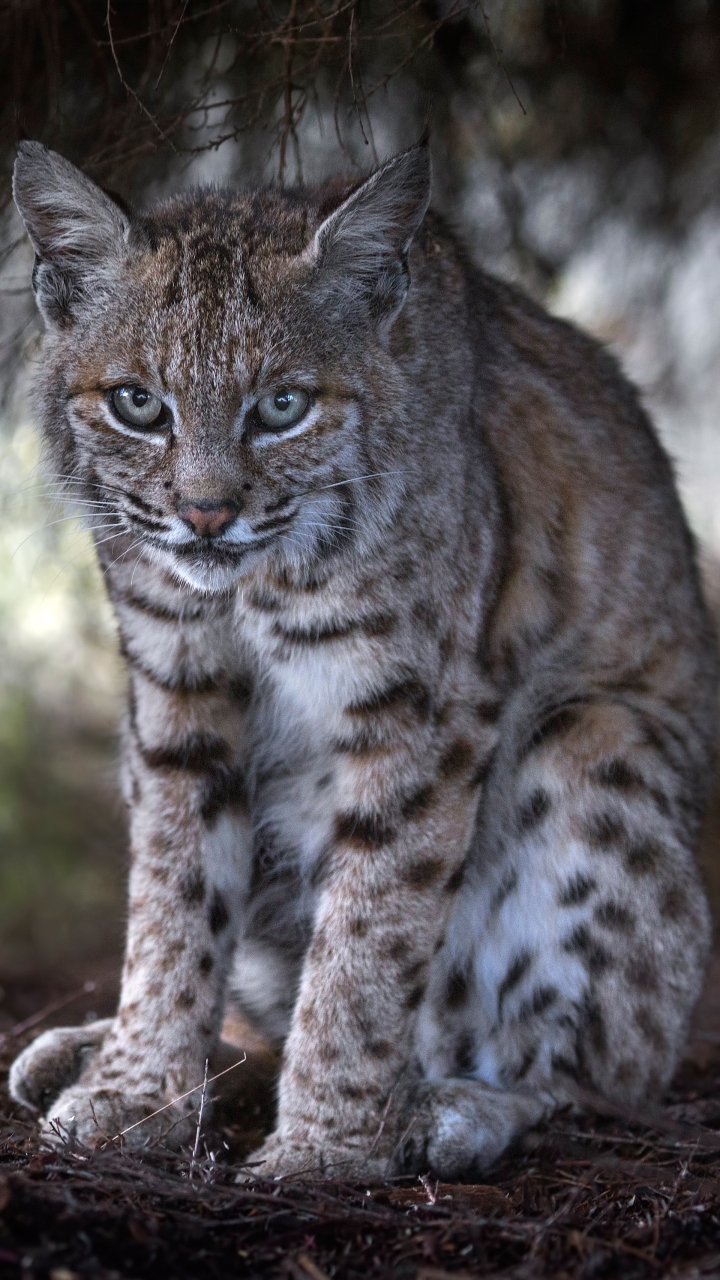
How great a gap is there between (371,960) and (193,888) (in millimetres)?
472

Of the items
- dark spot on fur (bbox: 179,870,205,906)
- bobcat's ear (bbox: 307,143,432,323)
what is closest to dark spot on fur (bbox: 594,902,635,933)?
dark spot on fur (bbox: 179,870,205,906)

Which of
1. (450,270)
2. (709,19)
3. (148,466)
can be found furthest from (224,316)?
Result: (709,19)

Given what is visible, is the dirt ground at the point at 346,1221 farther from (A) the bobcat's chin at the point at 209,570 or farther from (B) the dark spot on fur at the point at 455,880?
(A) the bobcat's chin at the point at 209,570

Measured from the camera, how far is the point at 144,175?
4.05 meters

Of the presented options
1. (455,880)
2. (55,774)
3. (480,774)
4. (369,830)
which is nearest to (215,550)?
(369,830)

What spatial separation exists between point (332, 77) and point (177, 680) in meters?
1.93

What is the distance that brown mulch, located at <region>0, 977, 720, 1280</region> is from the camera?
1.87m

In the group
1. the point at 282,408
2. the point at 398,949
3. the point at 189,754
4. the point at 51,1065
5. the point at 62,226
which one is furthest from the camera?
the point at 51,1065

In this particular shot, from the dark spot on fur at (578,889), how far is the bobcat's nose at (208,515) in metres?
1.23

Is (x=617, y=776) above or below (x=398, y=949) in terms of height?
above

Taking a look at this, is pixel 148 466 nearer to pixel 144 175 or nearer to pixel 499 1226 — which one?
pixel 499 1226

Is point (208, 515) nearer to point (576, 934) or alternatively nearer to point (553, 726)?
point (553, 726)

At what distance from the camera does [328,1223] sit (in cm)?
208

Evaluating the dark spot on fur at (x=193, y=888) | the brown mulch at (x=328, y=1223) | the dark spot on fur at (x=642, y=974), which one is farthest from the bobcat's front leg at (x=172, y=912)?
the dark spot on fur at (x=642, y=974)
